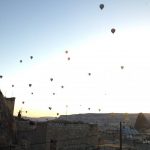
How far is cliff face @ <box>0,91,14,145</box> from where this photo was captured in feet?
64.6

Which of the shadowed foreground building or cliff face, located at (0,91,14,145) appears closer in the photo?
cliff face, located at (0,91,14,145)

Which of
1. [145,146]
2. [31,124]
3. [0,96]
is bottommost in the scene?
[145,146]

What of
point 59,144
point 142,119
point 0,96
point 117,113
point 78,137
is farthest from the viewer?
point 117,113

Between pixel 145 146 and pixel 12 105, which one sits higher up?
pixel 12 105

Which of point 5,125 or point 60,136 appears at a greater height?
point 5,125

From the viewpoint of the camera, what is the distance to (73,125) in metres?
33.4

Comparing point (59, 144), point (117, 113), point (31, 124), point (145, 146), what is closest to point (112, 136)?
point (145, 146)

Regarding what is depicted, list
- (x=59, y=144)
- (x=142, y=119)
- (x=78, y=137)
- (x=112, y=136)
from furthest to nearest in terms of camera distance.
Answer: (x=142, y=119), (x=112, y=136), (x=78, y=137), (x=59, y=144)

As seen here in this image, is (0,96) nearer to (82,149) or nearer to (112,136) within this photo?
(82,149)

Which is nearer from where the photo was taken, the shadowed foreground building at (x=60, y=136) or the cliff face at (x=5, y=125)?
the cliff face at (x=5, y=125)

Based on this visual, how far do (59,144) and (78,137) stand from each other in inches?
117

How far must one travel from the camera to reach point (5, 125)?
20094 mm

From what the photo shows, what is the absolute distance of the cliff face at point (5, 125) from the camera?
64.6 ft

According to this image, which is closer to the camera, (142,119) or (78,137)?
(78,137)
